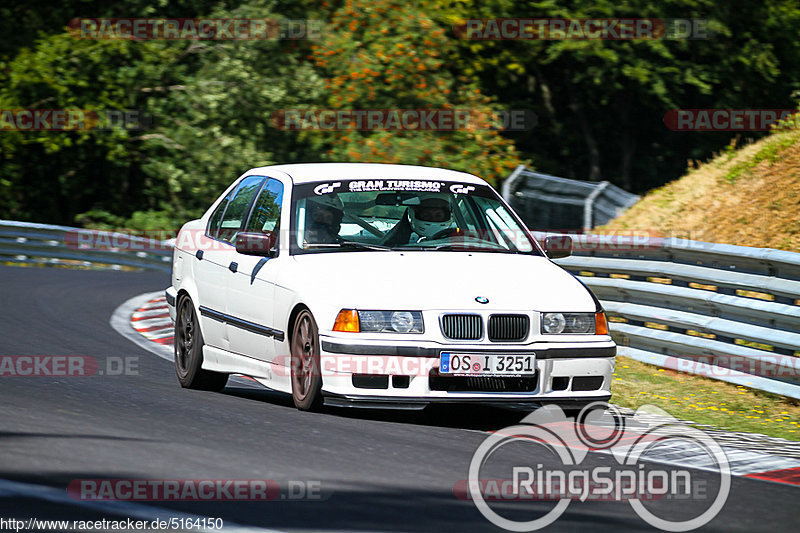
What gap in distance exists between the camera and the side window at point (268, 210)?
9.86m

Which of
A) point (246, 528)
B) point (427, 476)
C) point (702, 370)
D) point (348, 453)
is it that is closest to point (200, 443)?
point (348, 453)

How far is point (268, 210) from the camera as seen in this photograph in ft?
33.0

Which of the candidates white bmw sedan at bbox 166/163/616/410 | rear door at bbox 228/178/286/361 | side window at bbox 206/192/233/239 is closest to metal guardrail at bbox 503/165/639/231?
side window at bbox 206/192/233/239

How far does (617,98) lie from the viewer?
3575 centimetres

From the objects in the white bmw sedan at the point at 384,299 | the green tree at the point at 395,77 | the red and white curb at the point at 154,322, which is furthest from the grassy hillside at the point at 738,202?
the green tree at the point at 395,77

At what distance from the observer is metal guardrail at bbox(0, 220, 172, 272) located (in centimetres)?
2434

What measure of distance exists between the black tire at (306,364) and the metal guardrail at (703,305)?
3.73 meters

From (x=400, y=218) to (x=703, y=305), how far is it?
3.29 meters

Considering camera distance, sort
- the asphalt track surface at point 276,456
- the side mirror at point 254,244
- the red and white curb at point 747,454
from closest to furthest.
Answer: the asphalt track surface at point 276,456
the red and white curb at point 747,454
the side mirror at point 254,244

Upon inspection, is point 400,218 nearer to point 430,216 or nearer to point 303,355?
point 430,216

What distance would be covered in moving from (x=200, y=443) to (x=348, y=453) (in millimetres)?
821

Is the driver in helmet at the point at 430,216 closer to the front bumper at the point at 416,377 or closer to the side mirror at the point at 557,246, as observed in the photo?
the side mirror at the point at 557,246

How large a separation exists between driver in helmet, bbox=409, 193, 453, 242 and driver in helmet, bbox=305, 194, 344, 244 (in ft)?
1.77

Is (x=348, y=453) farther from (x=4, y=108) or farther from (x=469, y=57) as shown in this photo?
(x=469, y=57)
